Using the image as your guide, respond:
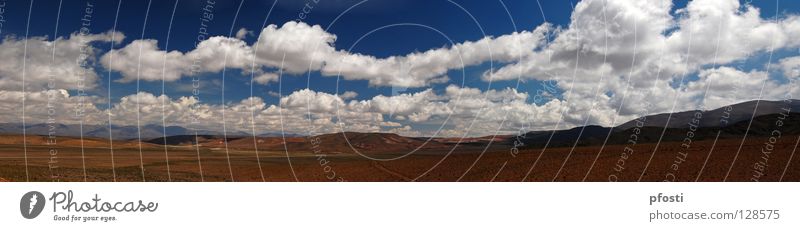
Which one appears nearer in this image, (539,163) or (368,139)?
(539,163)

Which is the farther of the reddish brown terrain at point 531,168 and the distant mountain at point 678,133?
the distant mountain at point 678,133

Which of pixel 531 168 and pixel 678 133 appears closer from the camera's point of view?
pixel 531 168

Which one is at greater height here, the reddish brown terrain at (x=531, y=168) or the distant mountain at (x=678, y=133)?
the distant mountain at (x=678, y=133)

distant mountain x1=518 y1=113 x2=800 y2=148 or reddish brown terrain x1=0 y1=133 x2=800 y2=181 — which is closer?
reddish brown terrain x1=0 y1=133 x2=800 y2=181

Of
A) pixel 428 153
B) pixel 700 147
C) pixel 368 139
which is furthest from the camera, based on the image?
pixel 368 139

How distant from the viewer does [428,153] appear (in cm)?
8606

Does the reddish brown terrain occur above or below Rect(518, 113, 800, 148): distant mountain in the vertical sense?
below

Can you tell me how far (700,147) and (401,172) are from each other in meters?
33.2
